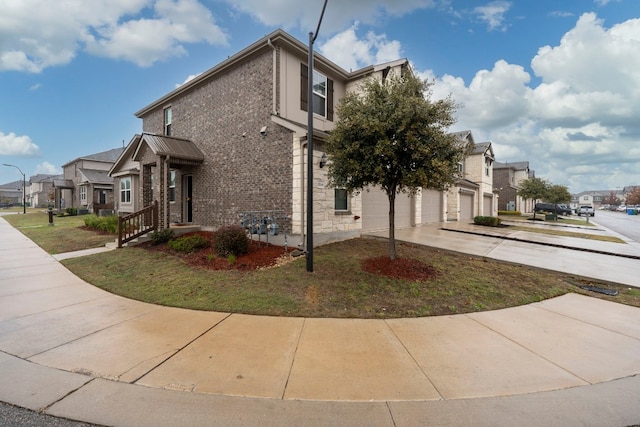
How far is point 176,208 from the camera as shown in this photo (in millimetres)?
14523

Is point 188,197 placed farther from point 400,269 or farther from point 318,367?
point 318,367

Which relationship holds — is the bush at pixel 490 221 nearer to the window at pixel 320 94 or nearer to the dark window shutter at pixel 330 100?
the dark window shutter at pixel 330 100

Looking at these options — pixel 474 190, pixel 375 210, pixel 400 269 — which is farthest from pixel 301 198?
pixel 474 190

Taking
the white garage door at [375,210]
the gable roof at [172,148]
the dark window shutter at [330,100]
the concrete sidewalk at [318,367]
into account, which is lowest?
the concrete sidewalk at [318,367]

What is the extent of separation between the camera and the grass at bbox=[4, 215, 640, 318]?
510cm

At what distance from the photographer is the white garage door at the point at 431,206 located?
17422 millimetres

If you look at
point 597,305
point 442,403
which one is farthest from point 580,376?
point 597,305

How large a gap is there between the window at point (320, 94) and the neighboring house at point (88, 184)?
2542cm

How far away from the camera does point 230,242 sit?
27.1 feet

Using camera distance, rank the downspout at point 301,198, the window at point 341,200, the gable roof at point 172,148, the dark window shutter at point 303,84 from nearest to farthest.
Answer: the downspout at point 301,198, the window at point 341,200, the dark window shutter at point 303,84, the gable roof at point 172,148

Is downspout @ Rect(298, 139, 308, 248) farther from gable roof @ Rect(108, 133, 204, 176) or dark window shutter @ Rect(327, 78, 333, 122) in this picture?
gable roof @ Rect(108, 133, 204, 176)

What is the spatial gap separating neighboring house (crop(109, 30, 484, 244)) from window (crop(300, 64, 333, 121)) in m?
0.04

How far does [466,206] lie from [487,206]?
615cm

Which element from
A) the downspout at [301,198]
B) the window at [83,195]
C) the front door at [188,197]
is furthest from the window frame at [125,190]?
the window at [83,195]
